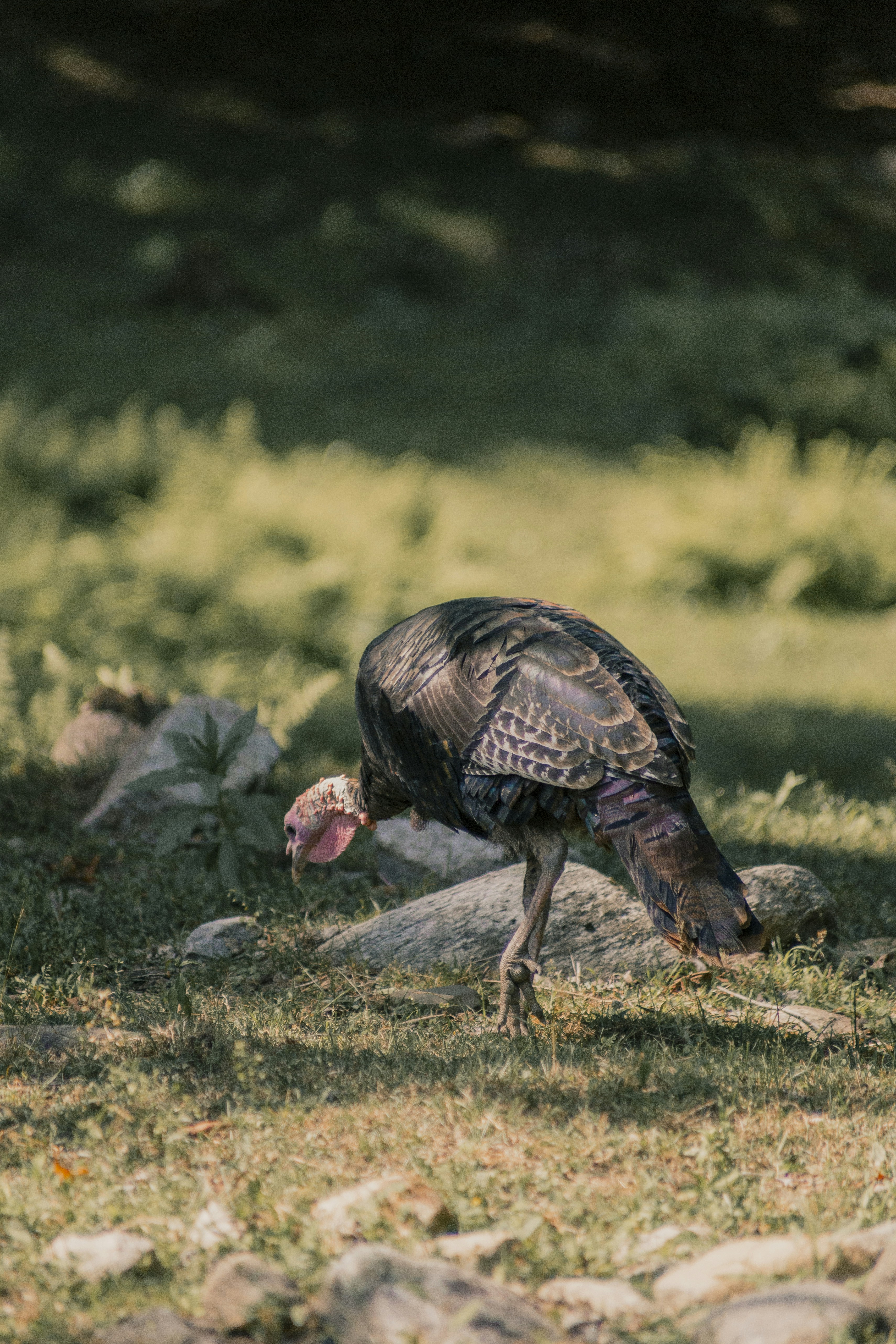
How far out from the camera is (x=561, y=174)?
809 inches

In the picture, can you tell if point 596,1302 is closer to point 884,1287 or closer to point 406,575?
point 884,1287

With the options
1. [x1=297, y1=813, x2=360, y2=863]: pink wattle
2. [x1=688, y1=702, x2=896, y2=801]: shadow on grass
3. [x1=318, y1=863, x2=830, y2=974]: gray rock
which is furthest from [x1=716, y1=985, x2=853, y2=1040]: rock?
[x1=688, y1=702, x2=896, y2=801]: shadow on grass

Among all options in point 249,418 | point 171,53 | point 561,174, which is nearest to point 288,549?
point 249,418

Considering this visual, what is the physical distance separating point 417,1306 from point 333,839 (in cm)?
255

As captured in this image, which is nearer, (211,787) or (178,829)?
(178,829)

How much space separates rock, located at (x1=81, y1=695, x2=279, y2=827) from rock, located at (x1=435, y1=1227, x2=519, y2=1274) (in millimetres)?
3271

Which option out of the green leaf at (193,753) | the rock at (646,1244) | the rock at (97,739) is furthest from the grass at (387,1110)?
the rock at (97,739)

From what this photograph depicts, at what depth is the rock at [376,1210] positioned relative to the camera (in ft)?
9.46

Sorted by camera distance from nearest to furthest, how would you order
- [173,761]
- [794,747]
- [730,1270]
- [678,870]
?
[730,1270] < [678,870] < [173,761] < [794,747]

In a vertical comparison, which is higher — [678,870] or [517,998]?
[678,870]

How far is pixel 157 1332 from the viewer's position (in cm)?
250

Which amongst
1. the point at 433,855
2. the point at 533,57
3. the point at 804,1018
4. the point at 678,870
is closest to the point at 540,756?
the point at 678,870

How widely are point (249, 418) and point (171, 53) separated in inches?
526

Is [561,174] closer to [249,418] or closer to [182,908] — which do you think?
[249,418]
